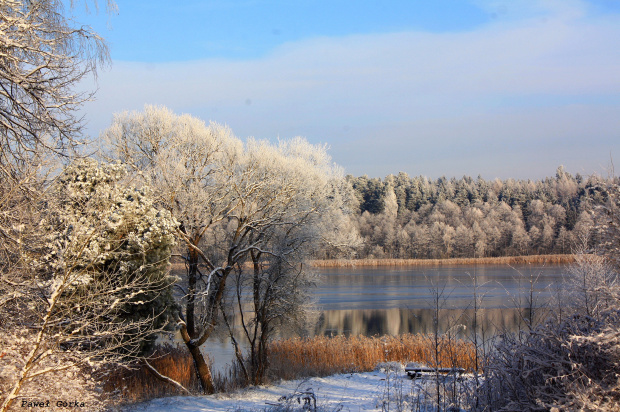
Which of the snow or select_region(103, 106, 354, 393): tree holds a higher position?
select_region(103, 106, 354, 393): tree

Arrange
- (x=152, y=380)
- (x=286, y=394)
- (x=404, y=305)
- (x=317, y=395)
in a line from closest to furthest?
(x=317, y=395), (x=286, y=394), (x=152, y=380), (x=404, y=305)

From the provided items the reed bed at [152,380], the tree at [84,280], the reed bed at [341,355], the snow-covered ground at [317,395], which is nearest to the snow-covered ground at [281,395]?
the snow-covered ground at [317,395]

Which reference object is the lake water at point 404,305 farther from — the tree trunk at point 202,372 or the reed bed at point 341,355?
the tree trunk at point 202,372

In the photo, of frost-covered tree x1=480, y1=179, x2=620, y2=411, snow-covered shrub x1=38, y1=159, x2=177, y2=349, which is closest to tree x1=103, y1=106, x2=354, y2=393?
snow-covered shrub x1=38, y1=159, x2=177, y2=349

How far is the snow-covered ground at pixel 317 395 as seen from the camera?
31.1 feet

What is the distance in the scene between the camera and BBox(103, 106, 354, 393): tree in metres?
12.8

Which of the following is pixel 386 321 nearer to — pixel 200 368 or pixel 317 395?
pixel 200 368

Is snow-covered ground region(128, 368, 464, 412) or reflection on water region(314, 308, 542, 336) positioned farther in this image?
reflection on water region(314, 308, 542, 336)

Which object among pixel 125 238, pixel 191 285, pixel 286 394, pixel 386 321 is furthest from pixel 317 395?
pixel 386 321

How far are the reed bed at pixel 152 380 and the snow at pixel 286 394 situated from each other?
66 cm

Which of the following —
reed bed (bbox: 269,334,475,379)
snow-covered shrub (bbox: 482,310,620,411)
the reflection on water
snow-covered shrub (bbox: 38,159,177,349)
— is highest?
snow-covered shrub (bbox: 38,159,177,349)

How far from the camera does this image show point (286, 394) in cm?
1159

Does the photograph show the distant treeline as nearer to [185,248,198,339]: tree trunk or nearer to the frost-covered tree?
[185,248,198,339]: tree trunk

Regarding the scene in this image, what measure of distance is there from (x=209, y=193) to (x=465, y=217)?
63119 mm
